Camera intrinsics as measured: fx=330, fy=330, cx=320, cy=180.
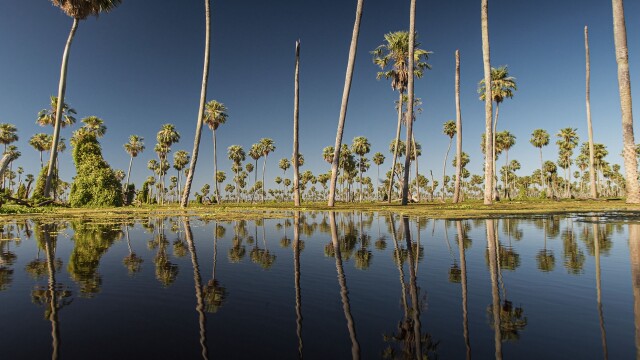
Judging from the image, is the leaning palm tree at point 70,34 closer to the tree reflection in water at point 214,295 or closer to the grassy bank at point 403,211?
the grassy bank at point 403,211

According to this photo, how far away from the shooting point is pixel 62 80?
3225 centimetres

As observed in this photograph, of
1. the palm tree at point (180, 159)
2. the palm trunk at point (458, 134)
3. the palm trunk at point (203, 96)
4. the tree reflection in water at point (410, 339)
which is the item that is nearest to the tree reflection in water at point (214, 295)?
the tree reflection in water at point (410, 339)

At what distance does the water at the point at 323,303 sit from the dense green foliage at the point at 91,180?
3327cm

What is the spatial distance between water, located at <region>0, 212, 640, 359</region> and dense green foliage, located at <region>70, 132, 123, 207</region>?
3327cm

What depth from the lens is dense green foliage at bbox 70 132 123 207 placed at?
37.2 meters

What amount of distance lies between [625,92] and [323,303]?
32416 millimetres

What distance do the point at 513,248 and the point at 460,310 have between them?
598cm

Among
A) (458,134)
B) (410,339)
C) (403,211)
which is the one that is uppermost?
(458,134)

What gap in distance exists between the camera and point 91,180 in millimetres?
37344

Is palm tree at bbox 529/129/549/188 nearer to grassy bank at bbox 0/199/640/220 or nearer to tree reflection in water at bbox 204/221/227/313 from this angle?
grassy bank at bbox 0/199/640/220

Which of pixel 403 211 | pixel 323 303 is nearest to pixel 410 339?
pixel 323 303

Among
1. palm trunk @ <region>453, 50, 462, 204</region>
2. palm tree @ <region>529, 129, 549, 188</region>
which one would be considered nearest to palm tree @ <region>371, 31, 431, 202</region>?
palm trunk @ <region>453, 50, 462, 204</region>

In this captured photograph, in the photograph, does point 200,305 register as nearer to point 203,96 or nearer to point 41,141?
point 203,96

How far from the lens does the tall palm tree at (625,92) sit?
81.5 ft
